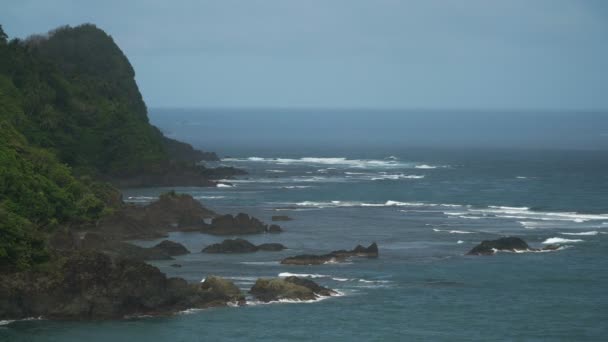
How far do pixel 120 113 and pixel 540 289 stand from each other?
82606 millimetres

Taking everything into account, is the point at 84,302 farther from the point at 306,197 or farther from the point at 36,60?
the point at 36,60

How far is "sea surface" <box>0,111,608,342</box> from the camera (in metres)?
56.4

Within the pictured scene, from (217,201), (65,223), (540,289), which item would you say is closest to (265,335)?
(540,289)

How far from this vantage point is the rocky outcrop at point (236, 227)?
8975 centimetres

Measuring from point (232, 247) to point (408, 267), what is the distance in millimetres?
12485

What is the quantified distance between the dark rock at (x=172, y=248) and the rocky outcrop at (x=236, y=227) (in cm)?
1082

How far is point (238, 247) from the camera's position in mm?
79688

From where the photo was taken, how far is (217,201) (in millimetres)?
113500

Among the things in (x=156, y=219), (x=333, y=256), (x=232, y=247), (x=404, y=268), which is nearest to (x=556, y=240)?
(x=404, y=268)

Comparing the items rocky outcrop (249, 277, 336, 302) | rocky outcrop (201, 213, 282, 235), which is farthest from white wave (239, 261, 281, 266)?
rocky outcrop (201, 213, 282, 235)

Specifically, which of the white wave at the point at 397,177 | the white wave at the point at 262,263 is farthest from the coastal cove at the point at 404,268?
the white wave at the point at 397,177

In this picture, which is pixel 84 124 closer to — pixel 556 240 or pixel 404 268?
pixel 556 240

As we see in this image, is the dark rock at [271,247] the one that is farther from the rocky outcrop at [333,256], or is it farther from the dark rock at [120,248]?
the dark rock at [120,248]

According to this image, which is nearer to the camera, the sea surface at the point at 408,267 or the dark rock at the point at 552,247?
the sea surface at the point at 408,267
